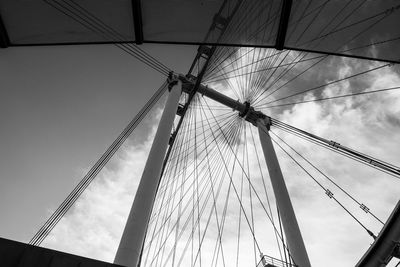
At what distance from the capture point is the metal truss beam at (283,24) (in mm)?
4051

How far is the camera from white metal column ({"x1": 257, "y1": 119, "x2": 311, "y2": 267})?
8078 millimetres

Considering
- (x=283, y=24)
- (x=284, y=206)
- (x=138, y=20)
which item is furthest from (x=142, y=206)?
(x=284, y=206)

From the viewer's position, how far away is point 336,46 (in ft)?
16.7

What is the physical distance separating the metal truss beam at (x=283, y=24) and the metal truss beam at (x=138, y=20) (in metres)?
2.36

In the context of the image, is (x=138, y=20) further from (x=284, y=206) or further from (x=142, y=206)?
(x=284, y=206)

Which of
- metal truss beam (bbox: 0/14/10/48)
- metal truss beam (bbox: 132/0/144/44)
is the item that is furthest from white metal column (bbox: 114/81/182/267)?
metal truss beam (bbox: 0/14/10/48)

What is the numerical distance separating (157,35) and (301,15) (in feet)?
8.92

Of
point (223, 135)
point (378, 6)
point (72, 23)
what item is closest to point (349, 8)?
point (378, 6)

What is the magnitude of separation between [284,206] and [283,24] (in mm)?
7289

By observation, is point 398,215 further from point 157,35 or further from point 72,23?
point 72,23

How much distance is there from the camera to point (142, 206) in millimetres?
6633

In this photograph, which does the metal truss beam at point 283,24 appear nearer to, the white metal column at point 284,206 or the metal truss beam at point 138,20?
the metal truss beam at point 138,20

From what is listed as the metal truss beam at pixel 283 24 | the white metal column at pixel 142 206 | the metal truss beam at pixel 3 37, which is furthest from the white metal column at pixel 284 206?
the metal truss beam at pixel 3 37

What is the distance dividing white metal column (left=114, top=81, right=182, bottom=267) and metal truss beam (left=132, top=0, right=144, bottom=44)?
4132mm
